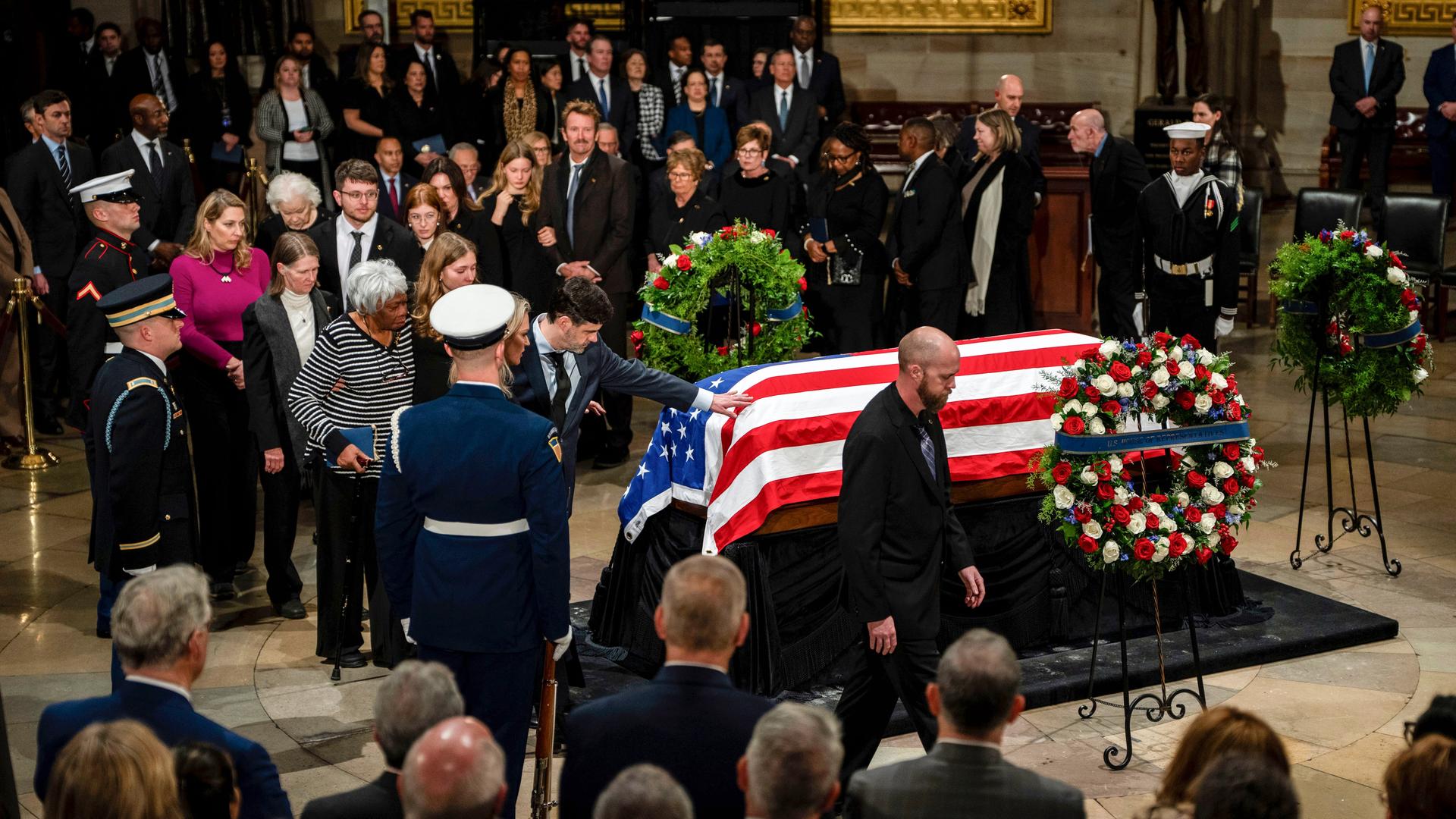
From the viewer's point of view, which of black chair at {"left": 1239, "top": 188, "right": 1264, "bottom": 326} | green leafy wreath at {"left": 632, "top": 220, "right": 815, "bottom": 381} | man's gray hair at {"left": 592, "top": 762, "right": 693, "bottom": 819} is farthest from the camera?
black chair at {"left": 1239, "top": 188, "right": 1264, "bottom": 326}

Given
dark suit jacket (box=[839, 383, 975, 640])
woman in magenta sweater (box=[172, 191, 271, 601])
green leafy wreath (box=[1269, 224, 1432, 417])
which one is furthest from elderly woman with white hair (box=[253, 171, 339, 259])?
green leafy wreath (box=[1269, 224, 1432, 417])

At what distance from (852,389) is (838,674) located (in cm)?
105

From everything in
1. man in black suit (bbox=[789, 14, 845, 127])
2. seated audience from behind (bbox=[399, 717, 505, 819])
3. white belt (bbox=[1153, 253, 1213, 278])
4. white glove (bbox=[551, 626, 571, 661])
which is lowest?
white glove (bbox=[551, 626, 571, 661])

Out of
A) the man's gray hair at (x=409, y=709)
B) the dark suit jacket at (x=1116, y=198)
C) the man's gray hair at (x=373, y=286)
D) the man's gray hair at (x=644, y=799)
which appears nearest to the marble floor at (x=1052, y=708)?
the man's gray hair at (x=373, y=286)

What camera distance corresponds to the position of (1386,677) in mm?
5883

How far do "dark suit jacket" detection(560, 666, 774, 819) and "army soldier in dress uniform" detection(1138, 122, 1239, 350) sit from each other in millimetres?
5710

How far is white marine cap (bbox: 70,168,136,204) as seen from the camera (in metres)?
6.77

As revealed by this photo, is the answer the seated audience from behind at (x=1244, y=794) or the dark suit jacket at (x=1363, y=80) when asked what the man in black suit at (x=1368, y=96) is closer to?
the dark suit jacket at (x=1363, y=80)

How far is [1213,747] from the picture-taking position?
9.82ft

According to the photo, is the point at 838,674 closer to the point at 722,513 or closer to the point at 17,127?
the point at 722,513

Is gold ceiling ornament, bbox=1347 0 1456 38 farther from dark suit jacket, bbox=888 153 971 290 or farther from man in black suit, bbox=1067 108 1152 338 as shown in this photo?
dark suit jacket, bbox=888 153 971 290

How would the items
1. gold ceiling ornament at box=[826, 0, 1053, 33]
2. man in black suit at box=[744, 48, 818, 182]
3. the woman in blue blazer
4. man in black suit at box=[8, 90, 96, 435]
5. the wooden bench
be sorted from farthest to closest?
gold ceiling ornament at box=[826, 0, 1053, 33] < the wooden bench < man in black suit at box=[744, 48, 818, 182] < the woman in blue blazer < man in black suit at box=[8, 90, 96, 435]

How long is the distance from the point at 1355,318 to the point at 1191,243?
54.3 inches

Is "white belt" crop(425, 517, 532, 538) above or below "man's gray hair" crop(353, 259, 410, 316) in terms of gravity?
below
